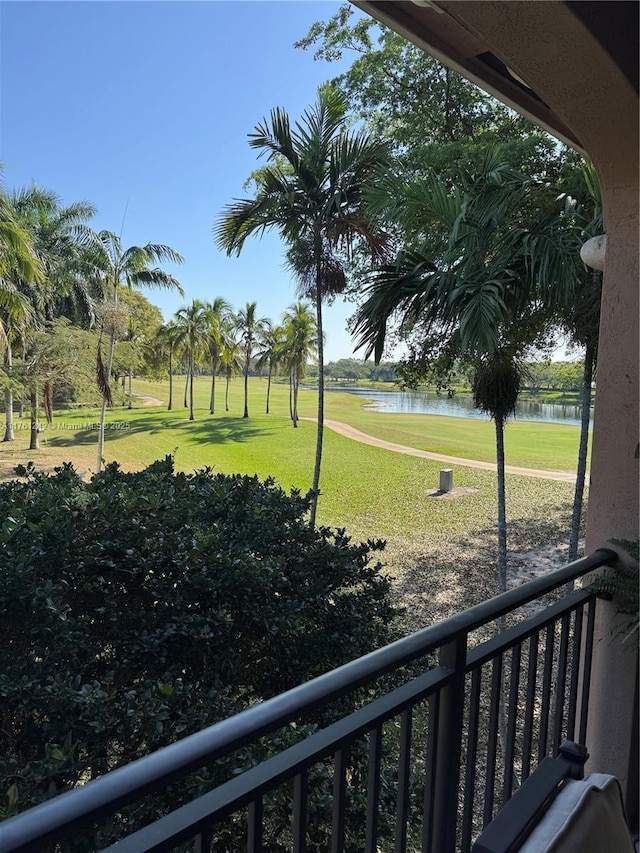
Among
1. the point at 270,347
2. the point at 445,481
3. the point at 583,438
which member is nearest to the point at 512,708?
the point at 583,438

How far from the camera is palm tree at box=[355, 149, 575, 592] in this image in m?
3.21

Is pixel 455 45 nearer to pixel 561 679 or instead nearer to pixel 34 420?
pixel 561 679

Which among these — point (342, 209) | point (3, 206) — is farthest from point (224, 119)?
point (342, 209)

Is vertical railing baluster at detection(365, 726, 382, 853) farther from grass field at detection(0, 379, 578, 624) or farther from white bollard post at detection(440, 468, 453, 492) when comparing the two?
white bollard post at detection(440, 468, 453, 492)

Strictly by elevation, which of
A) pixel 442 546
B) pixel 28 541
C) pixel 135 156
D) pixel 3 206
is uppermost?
pixel 135 156

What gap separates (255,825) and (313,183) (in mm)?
5711

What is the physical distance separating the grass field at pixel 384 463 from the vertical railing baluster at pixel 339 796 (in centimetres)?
501

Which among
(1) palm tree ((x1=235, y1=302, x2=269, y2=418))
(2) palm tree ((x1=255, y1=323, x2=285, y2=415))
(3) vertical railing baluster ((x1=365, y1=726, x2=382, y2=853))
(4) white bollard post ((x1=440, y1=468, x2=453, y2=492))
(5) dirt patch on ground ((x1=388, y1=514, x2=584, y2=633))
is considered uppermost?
(1) palm tree ((x1=235, y1=302, x2=269, y2=418))

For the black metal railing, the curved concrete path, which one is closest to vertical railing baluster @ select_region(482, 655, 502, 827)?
the black metal railing

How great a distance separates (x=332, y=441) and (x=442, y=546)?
32.1 feet

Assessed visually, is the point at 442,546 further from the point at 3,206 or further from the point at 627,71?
the point at 3,206

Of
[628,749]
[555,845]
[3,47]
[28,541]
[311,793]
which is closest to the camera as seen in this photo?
[555,845]

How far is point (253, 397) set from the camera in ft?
77.8

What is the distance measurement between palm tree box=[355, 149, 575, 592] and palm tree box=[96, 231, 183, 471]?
Answer: 890 cm
